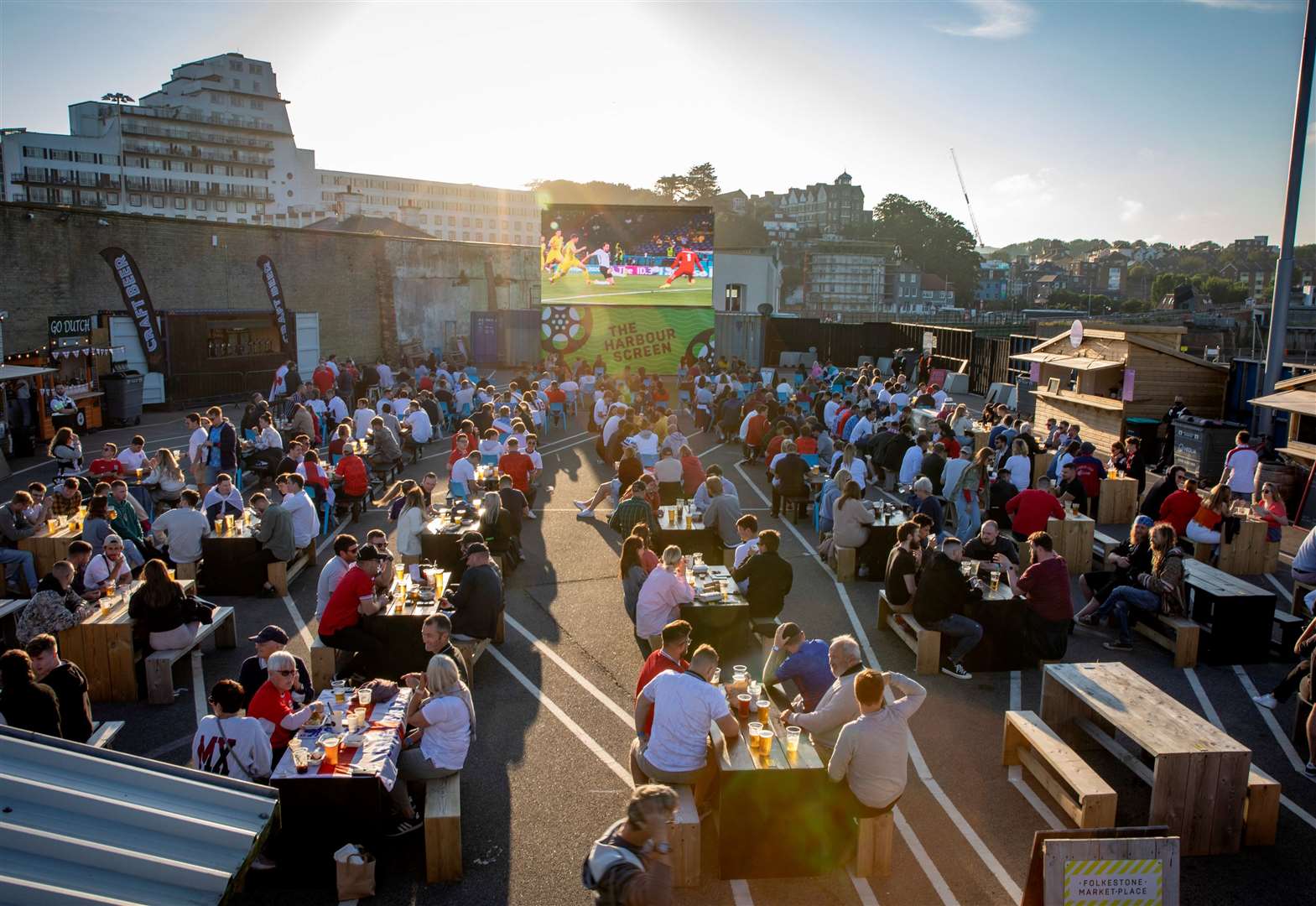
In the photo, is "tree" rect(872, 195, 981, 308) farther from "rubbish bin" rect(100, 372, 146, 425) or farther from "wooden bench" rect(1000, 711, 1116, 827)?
"wooden bench" rect(1000, 711, 1116, 827)

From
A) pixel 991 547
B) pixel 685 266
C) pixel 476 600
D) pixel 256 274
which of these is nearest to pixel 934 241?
pixel 685 266

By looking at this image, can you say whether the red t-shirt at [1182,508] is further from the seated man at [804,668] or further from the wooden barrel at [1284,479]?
the seated man at [804,668]

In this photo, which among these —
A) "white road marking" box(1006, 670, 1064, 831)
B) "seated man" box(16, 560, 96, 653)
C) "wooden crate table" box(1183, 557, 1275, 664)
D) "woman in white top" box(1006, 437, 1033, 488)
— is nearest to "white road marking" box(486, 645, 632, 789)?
"white road marking" box(1006, 670, 1064, 831)

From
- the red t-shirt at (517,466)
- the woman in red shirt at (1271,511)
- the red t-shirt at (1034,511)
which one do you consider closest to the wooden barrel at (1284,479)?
the woman in red shirt at (1271,511)

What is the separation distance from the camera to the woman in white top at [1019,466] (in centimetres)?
1324

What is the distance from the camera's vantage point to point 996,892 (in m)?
5.60

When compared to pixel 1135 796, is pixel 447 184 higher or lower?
higher

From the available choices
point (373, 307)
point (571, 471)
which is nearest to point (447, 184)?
point (373, 307)

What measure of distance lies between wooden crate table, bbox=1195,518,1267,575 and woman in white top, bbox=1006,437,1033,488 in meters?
2.41

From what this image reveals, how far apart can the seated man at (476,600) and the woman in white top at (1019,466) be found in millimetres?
8077

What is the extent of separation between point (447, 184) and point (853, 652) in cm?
13699

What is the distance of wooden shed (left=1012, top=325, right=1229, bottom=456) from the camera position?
18.0 metres

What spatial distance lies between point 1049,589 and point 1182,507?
14.1ft

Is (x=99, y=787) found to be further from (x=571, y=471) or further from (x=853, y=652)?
(x=571, y=471)
